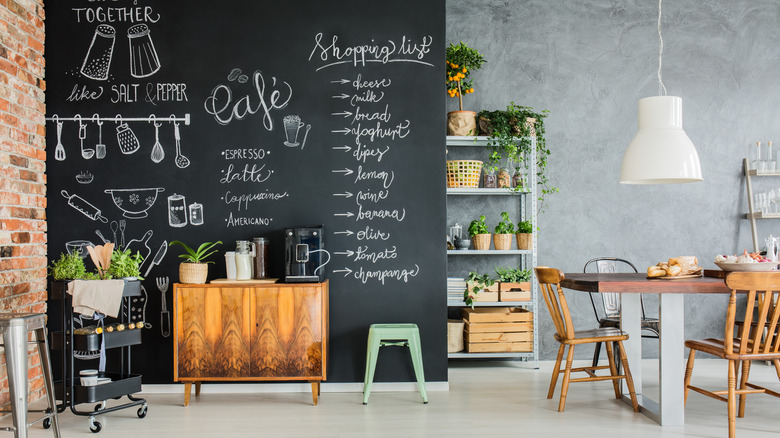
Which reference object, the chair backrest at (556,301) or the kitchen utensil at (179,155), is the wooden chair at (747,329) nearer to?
the chair backrest at (556,301)

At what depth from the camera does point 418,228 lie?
173 inches

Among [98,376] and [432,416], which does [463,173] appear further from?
[98,376]

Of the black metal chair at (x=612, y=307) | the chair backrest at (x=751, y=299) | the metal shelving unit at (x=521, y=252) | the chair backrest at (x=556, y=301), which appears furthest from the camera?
the metal shelving unit at (x=521, y=252)

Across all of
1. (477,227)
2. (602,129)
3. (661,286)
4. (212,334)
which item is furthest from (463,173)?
(212,334)

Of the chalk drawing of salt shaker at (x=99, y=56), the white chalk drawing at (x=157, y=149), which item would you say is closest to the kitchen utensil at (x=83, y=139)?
the chalk drawing of salt shaker at (x=99, y=56)

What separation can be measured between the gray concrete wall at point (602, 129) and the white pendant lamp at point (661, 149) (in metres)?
1.86

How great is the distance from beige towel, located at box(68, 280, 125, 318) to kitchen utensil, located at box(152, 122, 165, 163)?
1087 millimetres

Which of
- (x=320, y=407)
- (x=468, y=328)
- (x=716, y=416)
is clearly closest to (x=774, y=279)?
(x=716, y=416)

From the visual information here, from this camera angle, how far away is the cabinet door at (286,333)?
3.92 meters

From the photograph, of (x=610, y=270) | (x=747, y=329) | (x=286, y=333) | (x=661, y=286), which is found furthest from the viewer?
(x=610, y=270)

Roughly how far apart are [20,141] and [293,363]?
2345mm

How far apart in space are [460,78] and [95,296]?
128 inches

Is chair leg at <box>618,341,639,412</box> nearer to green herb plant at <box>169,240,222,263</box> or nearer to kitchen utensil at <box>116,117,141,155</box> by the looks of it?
green herb plant at <box>169,240,222,263</box>

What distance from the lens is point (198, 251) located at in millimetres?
4012
